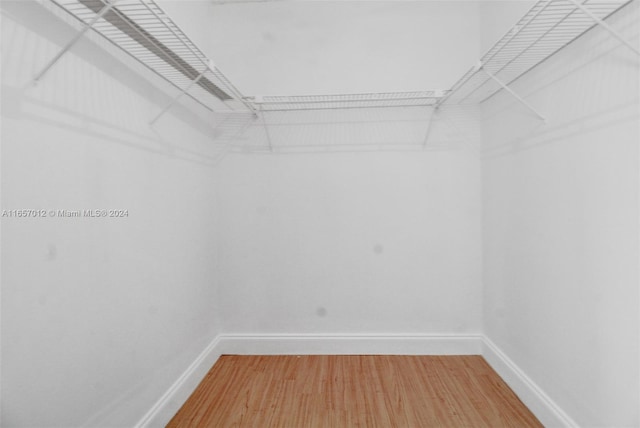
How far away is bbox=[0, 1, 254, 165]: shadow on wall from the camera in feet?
2.97

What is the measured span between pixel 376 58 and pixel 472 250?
1392 millimetres

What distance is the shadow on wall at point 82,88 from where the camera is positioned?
90 centimetres

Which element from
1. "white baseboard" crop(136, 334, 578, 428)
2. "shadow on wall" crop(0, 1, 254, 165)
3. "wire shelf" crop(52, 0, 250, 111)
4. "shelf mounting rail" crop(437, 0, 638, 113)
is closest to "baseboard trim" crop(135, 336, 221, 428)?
"white baseboard" crop(136, 334, 578, 428)

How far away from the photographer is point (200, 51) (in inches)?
49.8

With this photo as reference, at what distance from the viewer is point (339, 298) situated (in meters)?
2.27

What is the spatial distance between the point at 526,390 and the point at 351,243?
1.19m

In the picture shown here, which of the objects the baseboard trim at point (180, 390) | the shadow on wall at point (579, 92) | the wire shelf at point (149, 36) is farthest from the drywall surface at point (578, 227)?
the baseboard trim at point (180, 390)

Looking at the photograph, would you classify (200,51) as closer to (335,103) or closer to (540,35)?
(335,103)

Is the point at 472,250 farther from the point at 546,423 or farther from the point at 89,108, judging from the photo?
the point at 89,108

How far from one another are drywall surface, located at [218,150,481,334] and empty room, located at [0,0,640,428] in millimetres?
14

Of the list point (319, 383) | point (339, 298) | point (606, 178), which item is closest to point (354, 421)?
point (319, 383)

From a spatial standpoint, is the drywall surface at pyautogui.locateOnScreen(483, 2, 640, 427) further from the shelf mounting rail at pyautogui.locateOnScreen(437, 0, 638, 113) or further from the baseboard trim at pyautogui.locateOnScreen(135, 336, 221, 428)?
the baseboard trim at pyautogui.locateOnScreen(135, 336, 221, 428)

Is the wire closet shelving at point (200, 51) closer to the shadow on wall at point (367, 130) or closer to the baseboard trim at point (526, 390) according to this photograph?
the shadow on wall at point (367, 130)

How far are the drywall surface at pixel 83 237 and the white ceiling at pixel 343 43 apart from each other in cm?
83
